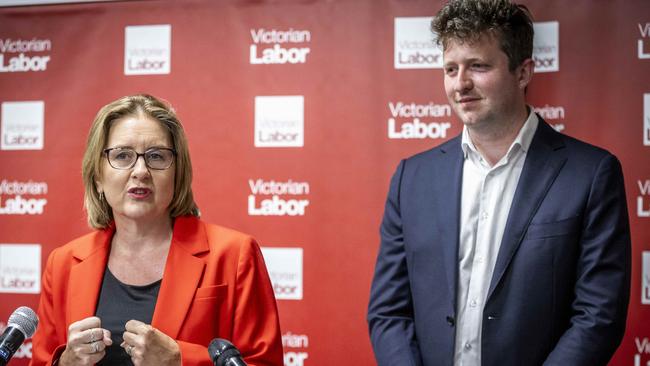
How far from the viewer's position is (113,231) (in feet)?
6.23

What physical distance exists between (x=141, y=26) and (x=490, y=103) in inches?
78.0

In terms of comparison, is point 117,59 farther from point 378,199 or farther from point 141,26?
point 378,199

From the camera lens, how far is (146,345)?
4.87 ft

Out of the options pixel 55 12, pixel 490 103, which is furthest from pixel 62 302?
pixel 55 12

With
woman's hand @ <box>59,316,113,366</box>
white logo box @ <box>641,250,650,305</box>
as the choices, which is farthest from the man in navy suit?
white logo box @ <box>641,250,650,305</box>

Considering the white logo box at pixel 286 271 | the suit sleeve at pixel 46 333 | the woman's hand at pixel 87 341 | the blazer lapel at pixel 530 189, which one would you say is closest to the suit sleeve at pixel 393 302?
the blazer lapel at pixel 530 189

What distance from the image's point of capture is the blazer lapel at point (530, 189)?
171cm

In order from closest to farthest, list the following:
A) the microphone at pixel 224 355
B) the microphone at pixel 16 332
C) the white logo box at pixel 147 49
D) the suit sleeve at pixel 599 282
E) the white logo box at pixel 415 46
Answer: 1. the microphone at pixel 224 355
2. the microphone at pixel 16 332
3. the suit sleeve at pixel 599 282
4. the white logo box at pixel 415 46
5. the white logo box at pixel 147 49

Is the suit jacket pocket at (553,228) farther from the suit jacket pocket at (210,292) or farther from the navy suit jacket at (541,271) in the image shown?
the suit jacket pocket at (210,292)

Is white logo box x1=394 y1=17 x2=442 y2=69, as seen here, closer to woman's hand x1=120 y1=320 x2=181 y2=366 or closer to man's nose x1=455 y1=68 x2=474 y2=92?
man's nose x1=455 y1=68 x2=474 y2=92

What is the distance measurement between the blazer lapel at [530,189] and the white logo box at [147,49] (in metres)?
1.92

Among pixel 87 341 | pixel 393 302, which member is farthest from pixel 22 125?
pixel 393 302

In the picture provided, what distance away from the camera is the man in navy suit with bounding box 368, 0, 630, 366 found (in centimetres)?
168

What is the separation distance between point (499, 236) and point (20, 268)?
248cm
